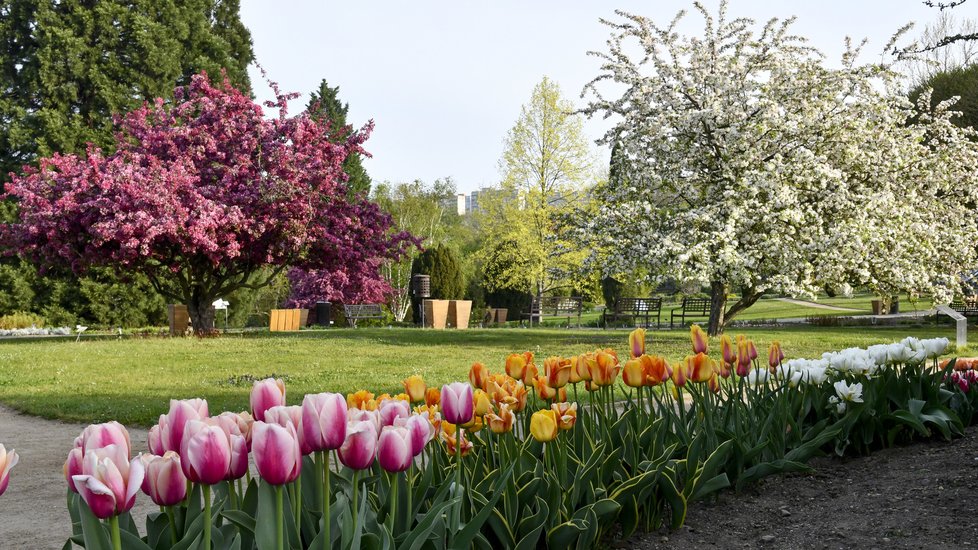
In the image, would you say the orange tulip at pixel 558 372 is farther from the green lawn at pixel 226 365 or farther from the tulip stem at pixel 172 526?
the green lawn at pixel 226 365

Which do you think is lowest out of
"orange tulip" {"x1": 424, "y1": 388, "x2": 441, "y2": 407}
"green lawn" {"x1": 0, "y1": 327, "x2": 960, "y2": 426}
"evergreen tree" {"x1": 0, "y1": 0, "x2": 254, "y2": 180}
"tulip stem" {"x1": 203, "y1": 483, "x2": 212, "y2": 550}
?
"green lawn" {"x1": 0, "y1": 327, "x2": 960, "y2": 426}

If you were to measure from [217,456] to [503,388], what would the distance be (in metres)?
1.27

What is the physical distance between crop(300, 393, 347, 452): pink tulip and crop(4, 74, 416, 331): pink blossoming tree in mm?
12681

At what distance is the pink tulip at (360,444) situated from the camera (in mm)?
1562

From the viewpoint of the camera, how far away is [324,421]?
1.50 metres

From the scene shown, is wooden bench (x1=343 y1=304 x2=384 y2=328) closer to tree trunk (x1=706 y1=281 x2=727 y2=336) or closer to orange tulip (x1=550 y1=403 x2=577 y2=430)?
tree trunk (x1=706 y1=281 x2=727 y2=336)

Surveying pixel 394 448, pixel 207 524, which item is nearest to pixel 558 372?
pixel 394 448

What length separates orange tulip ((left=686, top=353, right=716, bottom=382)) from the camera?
2.91 metres

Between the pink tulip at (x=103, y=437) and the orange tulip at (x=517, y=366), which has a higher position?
the orange tulip at (x=517, y=366)

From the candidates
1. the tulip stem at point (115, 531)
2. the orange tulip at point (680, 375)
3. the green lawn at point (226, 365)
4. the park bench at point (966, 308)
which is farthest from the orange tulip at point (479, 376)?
the park bench at point (966, 308)

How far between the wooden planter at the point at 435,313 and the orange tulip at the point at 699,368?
19.0 m

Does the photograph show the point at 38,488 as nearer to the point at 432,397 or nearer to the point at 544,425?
the point at 432,397

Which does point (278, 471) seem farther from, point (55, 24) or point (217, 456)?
point (55, 24)

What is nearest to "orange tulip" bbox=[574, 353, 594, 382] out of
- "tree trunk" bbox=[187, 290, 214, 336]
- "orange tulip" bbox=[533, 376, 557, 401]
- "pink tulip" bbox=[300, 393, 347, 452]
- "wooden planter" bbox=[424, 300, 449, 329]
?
"orange tulip" bbox=[533, 376, 557, 401]
